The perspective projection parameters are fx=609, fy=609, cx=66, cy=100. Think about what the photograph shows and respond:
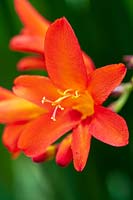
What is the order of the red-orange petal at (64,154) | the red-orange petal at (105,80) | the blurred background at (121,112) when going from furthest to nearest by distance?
the blurred background at (121,112)
the red-orange petal at (64,154)
the red-orange petal at (105,80)

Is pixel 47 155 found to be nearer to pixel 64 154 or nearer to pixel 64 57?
pixel 64 154

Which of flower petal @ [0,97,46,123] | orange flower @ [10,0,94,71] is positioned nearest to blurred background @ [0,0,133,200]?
orange flower @ [10,0,94,71]

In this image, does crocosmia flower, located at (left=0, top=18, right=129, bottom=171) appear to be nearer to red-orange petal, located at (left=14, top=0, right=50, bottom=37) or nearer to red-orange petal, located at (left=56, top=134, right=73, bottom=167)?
red-orange petal, located at (left=56, top=134, right=73, bottom=167)

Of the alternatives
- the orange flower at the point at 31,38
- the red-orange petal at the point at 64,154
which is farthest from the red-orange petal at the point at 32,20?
the red-orange petal at the point at 64,154

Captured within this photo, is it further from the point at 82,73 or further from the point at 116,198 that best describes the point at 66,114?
the point at 116,198

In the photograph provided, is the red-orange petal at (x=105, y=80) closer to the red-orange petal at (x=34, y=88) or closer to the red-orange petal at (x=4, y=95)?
the red-orange petal at (x=34, y=88)

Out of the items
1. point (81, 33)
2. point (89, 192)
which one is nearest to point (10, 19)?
point (81, 33)

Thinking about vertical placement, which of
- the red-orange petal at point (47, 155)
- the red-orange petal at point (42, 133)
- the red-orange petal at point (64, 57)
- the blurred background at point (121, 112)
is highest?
the red-orange petal at point (64, 57)

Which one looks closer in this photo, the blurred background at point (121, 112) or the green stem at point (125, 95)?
the green stem at point (125, 95)
